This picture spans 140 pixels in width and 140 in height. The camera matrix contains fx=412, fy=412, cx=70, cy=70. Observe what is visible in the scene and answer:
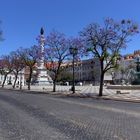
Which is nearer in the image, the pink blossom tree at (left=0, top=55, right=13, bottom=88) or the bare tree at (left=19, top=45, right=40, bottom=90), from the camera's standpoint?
the bare tree at (left=19, top=45, right=40, bottom=90)

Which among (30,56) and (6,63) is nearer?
(30,56)

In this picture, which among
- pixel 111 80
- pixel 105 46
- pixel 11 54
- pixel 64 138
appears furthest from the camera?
pixel 111 80

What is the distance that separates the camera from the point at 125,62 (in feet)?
614

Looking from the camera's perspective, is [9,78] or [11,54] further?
[9,78]

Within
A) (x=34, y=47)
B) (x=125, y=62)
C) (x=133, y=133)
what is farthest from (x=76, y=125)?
(x=125, y=62)

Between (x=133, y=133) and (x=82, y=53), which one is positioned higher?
(x=82, y=53)

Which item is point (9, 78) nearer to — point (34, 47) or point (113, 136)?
point (34, 47)

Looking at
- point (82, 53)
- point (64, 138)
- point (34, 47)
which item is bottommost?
point (64, 138)

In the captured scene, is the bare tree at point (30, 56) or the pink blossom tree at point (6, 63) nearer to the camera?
the bare tree at point (30, 56)

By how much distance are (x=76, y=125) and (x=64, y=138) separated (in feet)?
11.4

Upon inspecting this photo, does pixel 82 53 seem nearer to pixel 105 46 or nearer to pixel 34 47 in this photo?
pixel 105 46

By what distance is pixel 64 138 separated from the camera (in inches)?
454

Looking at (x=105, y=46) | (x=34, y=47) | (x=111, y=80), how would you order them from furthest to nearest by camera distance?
(x=111, y=80), (x=34, y=47), (x=105, y=46)

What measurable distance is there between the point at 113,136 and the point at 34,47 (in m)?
69.1
